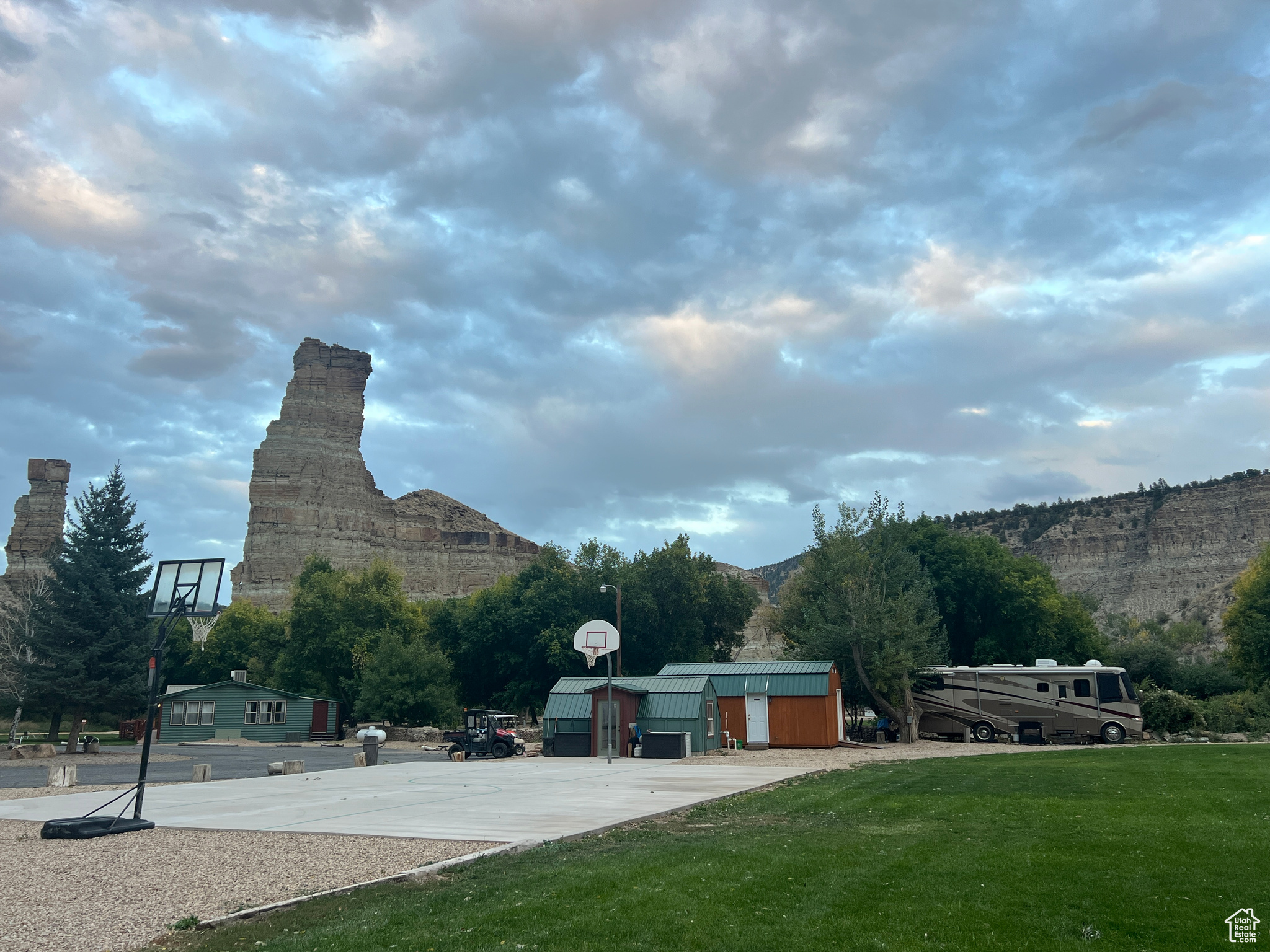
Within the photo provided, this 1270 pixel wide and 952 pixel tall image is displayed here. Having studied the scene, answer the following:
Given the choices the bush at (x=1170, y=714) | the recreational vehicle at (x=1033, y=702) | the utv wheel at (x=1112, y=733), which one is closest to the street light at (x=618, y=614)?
the recreational vehicle at (x=1033, y=702)

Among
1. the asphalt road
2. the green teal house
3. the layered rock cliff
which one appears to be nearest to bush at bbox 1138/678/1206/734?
the asphalt road

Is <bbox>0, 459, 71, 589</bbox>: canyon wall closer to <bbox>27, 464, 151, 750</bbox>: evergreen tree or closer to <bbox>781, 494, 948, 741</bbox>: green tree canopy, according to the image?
<bbox>27, 464, 151, 750</bbox>: evergreen tree

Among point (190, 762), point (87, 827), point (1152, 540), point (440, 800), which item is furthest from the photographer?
point (1152, 540)

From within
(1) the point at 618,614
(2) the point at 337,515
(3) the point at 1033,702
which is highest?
(2) the point at 337,515

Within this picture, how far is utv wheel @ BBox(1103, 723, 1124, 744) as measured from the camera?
111 ft

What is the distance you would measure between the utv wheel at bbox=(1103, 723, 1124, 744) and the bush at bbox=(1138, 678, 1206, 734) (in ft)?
11.9

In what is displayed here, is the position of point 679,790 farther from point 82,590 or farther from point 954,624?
point 954,624

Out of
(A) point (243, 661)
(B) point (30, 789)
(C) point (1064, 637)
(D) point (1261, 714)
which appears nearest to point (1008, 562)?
(C) point (1064, 637)

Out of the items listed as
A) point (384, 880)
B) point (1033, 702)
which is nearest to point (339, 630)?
point (1033, 702)

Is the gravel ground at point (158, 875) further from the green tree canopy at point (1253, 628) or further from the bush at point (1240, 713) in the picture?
the green tree canopy at point (1253, 628)

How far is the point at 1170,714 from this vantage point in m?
36.6

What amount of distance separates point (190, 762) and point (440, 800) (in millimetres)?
19058

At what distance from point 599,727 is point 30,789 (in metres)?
15.9

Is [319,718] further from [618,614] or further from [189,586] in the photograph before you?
[189,586]
